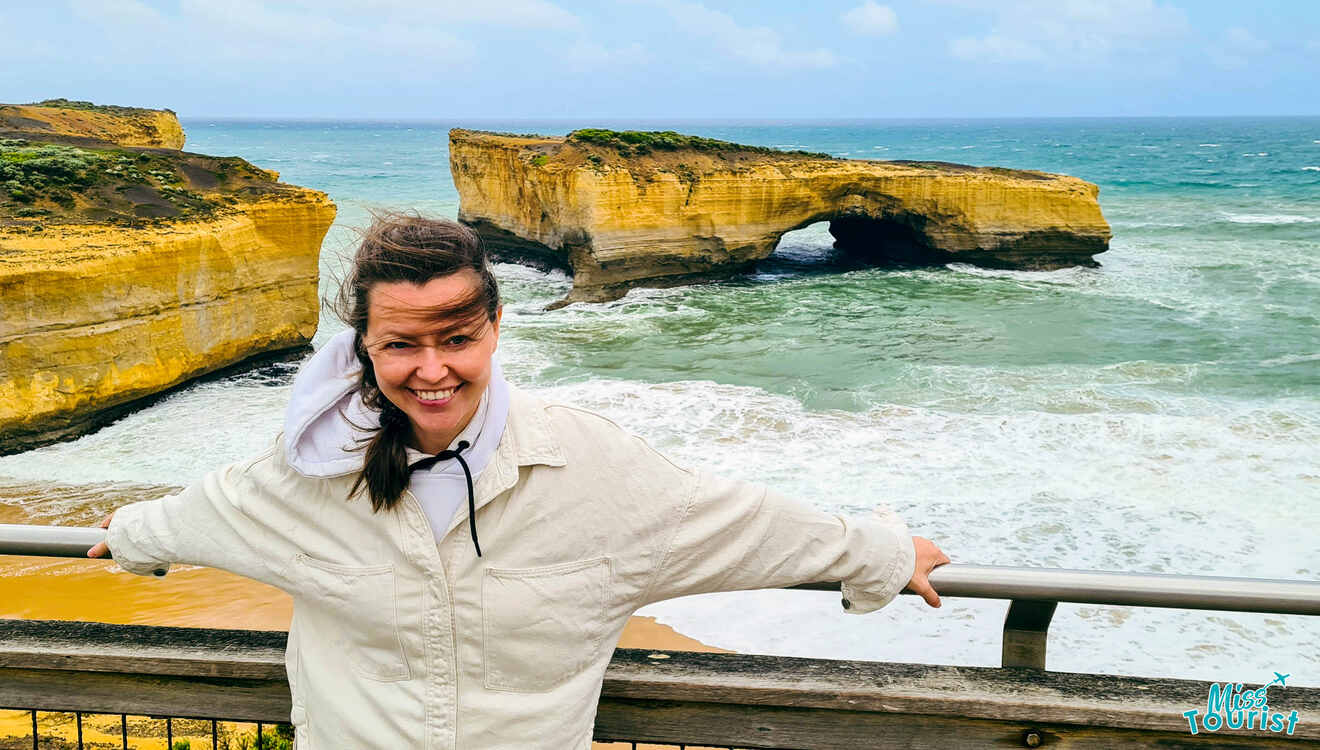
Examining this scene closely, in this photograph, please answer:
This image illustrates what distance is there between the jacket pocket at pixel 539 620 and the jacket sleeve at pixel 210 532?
0.41m

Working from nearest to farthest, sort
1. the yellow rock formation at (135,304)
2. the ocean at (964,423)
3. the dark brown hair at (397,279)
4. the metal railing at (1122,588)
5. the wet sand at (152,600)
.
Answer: the dark brown hair at (397,279) → the metal railing at (1122,588) → the wet sand at (152,600) → the ocean at (964,423) → the yellow rock formation at (135,304)

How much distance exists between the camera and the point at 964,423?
13.5 metres

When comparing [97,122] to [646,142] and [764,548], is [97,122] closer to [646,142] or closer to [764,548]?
[646,142]

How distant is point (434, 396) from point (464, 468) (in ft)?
0.46

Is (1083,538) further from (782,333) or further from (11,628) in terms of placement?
(782,333)

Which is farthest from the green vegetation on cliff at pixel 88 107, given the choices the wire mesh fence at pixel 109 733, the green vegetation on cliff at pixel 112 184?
the wire mesh fence at pixel 109 733

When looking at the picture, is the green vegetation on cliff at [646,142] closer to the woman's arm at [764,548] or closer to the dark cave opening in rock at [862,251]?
the dark cave opening in rock at [862,251]

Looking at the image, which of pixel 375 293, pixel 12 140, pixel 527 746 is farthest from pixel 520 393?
pixel 12 140

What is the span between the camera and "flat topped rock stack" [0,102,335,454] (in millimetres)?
11859

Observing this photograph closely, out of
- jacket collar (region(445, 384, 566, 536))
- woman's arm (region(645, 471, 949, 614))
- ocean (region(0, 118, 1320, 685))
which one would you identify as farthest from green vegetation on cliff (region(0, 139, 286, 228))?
woman's arm (region(645, 471, 949, 614))

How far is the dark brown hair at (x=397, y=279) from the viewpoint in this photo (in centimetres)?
179

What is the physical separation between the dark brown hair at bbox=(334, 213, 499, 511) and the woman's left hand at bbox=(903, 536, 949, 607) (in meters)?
1.00

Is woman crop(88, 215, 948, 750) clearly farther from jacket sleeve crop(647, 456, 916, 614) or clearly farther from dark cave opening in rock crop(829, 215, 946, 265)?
dark cave opening in rock crop(829, 215, 946, 265)

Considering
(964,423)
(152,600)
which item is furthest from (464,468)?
(964,423)
